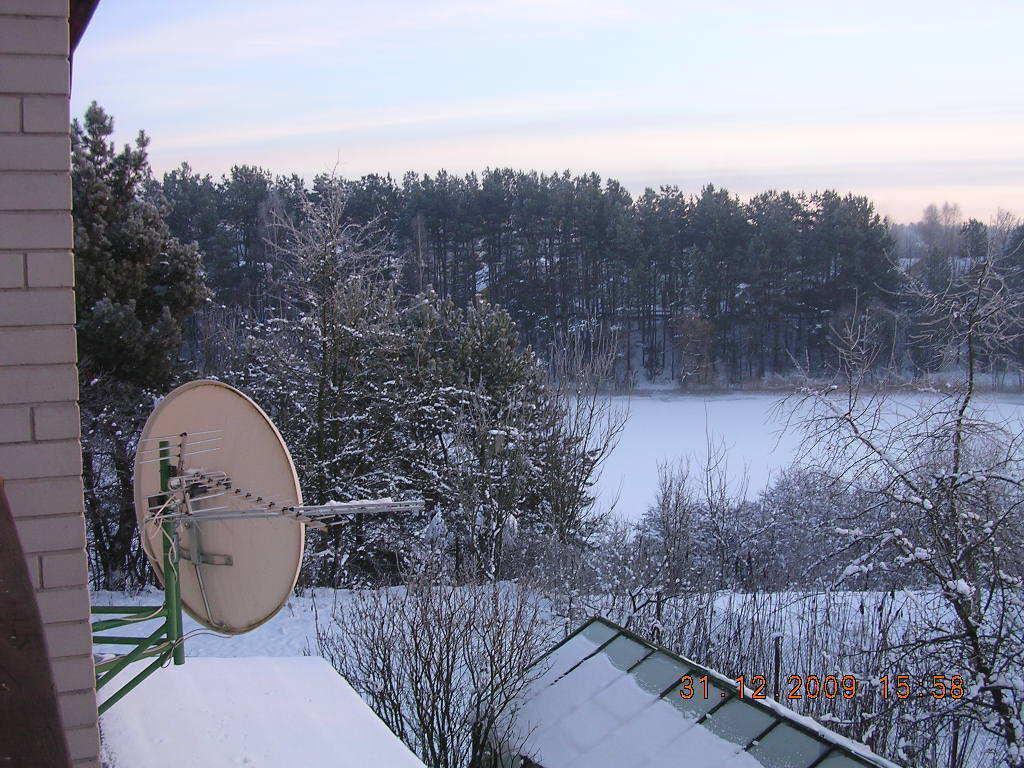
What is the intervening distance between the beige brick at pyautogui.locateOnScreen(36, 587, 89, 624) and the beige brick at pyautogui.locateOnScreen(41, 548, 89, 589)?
0.02 metres

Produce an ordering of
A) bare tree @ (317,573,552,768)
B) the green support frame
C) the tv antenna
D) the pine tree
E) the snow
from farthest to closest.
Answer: the snow
the pine tree
bare tree @ (317,573,552,768)
the tv antenna
the green support frame

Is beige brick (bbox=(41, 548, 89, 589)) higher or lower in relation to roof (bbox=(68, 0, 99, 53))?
lower

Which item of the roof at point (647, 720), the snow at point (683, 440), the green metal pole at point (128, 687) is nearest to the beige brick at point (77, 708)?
the green metal pole at point (128, 687)

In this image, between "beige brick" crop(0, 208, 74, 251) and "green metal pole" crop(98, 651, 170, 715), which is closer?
"beige brick" crop(0, 208, 74, 251)

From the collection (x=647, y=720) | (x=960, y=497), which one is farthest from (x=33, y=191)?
(x=960, y=497)

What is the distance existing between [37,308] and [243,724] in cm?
232

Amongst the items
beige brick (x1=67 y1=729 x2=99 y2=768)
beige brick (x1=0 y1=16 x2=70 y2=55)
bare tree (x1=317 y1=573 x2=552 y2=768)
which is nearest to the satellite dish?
beige brick (x1=67 y1=729 x2=99 y2=768)

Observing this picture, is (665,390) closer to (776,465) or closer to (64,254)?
(776,465)

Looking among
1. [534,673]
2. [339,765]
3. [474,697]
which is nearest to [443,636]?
[474,697]

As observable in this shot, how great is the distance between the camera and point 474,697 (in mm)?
8719

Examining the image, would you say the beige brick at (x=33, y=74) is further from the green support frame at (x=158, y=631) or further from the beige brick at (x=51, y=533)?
the green support frame at (x=158, y=631)

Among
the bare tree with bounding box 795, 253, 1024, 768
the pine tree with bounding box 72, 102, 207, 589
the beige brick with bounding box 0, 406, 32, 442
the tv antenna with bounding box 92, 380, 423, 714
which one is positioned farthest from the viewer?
the pine tree with bounding box 72, 102, 207, 589
